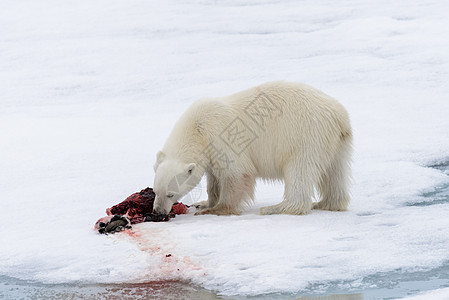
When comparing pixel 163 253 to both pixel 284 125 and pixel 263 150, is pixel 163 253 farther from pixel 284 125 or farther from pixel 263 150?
pixel 284 125

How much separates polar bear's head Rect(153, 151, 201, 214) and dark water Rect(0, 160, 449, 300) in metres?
1.36

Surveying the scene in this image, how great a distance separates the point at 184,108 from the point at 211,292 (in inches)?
243

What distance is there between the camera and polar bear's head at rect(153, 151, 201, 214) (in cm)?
564

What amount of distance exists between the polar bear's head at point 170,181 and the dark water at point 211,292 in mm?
1355

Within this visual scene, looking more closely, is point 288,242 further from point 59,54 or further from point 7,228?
point 59,54

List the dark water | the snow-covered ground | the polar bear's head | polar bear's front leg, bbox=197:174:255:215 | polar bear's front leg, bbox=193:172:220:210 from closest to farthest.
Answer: the dark water, the snow-covered ground, the polar bear's head, polar bear's front leg, bbox=197:174:255:215, polar bear's front leg, bbox=193:172:220:210

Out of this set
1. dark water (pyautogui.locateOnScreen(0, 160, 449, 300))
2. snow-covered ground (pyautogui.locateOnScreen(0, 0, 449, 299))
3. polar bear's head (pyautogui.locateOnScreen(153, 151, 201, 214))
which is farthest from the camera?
polar bear's head (pyautogui.locateOnScreen(153, 151, 201, 214))

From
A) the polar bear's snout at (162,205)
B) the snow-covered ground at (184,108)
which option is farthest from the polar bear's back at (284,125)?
the polar bear's snout at (162,205)

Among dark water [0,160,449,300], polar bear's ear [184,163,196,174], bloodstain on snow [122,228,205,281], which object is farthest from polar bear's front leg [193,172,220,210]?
dark water [0,160,449,300]

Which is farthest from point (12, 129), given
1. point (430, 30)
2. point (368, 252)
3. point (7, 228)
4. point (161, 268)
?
point (430, 30)

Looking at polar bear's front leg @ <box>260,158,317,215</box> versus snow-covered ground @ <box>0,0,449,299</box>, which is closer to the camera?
snow-covered ground @ <box>0,0,449,299</box>

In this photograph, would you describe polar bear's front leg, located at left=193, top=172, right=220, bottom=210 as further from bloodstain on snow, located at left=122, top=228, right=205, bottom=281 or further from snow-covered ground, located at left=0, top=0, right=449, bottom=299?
bloodstain on snow, located at left=122, top=228, right=205, bottom=281

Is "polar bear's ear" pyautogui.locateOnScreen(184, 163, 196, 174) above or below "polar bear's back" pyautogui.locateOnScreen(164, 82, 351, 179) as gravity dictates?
below

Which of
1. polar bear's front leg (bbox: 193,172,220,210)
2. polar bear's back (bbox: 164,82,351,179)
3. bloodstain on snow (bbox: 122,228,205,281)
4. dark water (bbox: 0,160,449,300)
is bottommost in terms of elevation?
dark water (bbox: 0,160,449,300)
